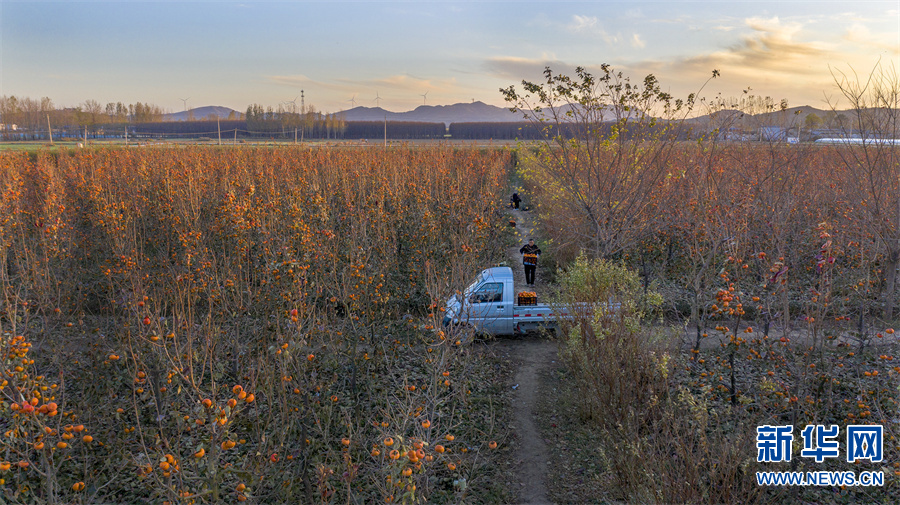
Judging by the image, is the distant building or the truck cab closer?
the truck cab

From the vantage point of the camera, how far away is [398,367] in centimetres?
915

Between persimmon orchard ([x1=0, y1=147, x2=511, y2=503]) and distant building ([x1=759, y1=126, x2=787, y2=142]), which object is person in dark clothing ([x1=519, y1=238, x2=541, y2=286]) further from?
distant building ([x1=759, y1=126, x2=787, y2=142])

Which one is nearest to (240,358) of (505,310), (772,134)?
(505,310)

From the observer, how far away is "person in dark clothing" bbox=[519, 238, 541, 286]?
13797 mm

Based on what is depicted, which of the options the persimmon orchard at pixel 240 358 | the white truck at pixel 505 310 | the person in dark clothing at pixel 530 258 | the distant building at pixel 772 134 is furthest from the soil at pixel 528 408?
the distant building at pixel 772 134

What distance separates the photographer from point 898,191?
10727mm

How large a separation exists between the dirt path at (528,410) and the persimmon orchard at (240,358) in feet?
1.77

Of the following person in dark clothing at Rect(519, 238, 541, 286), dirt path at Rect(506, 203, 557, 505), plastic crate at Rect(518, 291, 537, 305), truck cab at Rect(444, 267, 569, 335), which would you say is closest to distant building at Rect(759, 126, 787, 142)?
person in dark clothing at Rect(519, 238, 541, 286)

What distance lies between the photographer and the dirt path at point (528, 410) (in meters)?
6.45

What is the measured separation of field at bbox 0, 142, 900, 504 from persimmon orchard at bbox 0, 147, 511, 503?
0.06m

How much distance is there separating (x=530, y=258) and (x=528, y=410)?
20.1ft

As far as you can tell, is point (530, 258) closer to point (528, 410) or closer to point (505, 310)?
point (505, 310)

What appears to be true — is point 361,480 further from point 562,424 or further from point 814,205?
point 814,205

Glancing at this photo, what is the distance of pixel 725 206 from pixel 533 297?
587 cm
